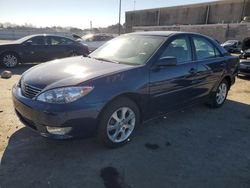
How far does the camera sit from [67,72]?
344 centimetres

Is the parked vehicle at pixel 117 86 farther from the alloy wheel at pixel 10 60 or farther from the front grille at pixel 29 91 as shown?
the alloy wheel at pixel 10 60

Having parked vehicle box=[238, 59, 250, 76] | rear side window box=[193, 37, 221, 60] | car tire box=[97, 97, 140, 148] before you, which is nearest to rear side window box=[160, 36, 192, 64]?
rear side window box=[193, 37, 221, 60]

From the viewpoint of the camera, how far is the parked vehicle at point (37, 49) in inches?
386

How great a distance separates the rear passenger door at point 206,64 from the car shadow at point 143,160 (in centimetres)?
91

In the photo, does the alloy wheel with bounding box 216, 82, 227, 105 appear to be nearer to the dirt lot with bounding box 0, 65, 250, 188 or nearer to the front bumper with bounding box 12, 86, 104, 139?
the dirt lot with bounding box 0, 65, 250, 188

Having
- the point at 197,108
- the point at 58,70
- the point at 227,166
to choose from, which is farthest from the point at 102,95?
the point at 197,108

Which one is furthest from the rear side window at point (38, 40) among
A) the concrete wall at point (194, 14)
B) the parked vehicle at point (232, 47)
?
the concrete wall at point (194, 14)

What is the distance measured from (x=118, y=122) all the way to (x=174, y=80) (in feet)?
4.00

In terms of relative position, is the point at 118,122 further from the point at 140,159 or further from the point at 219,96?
the point at 219,96

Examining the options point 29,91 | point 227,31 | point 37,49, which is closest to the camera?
point 29,91

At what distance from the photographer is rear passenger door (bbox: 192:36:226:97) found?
4.68m

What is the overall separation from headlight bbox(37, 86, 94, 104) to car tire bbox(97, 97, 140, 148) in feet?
1.34

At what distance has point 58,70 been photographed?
3.55 metres

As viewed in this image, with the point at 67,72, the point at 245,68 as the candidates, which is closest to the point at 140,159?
the point at 67,72
